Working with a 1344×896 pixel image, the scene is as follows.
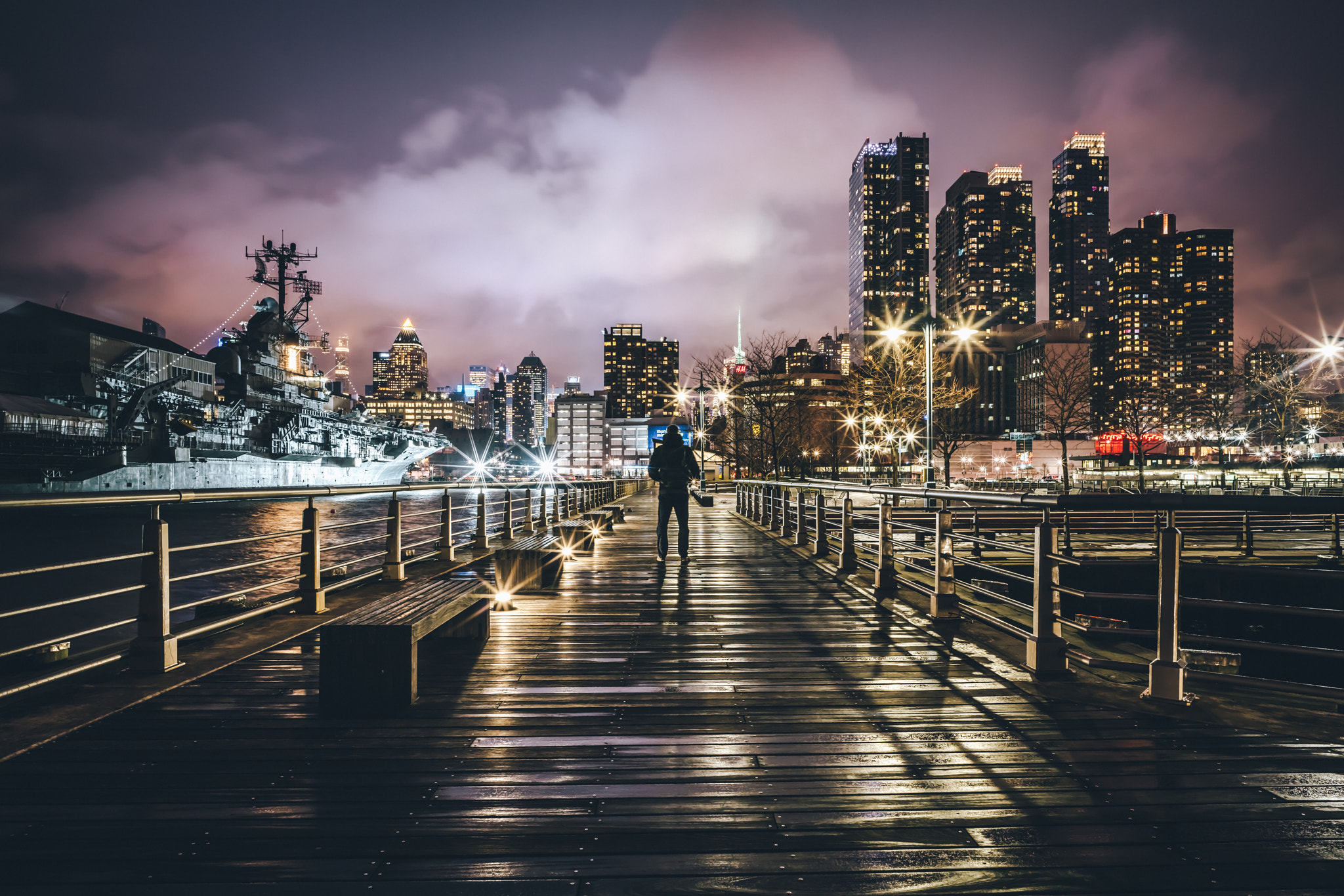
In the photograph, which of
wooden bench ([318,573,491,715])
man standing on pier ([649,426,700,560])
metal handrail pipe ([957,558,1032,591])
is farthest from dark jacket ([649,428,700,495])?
wooden bench ([318,573,491,715])

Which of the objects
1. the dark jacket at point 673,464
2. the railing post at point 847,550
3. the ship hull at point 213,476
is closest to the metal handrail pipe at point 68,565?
the dark jacket at point 673,464

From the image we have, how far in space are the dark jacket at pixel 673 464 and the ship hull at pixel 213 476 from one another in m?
46.9

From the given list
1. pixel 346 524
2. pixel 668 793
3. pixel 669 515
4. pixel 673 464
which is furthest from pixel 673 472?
pixel 668 793

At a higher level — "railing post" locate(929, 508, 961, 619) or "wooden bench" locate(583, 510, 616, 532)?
"railing post" locate(929, 508, 961, 619)

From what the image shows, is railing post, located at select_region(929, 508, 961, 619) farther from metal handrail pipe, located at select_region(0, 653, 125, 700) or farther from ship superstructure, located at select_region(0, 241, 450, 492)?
ship superstructure, located at select_region(0, 241, 450, 492)

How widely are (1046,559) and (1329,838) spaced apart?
212cm

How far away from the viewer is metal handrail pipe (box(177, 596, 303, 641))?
502 cm

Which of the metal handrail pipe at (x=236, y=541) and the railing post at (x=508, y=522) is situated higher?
the metal handrail pipe at (x=236, y=541)

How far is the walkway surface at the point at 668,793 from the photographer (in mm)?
2434

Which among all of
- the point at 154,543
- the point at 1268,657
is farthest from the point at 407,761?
the point at 1268,657

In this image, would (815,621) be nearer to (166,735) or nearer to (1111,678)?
(1111,678)

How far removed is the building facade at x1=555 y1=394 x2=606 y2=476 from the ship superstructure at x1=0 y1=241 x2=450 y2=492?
100127 millimetres

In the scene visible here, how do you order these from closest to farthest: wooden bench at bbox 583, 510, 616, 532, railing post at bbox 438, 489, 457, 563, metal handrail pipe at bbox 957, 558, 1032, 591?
metal handrail pipe at bbox 957, 558, 1032, 591 → railing post at bbox 438, 489, 457, 563 → wooden bench at bbox 583, 510, 616, 532

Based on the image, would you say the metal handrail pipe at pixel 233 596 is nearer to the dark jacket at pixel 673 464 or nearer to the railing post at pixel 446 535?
the railing post at pixel 446 535
